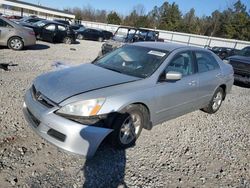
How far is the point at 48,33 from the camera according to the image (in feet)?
54.5

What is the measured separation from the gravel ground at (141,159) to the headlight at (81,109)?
587mm

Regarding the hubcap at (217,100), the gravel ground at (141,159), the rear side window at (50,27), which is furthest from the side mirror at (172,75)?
the rear side window at (50,27)

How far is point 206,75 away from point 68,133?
11.1ft

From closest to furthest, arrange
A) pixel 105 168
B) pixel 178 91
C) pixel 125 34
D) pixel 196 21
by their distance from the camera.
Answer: pixel 105 168, pixel 178 91, pixel 125 34, pixel 196 21

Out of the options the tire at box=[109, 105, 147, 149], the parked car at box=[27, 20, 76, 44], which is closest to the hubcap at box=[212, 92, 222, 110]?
the tire at box=[109, 105, 147, 149]

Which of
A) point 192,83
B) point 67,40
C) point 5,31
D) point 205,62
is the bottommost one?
point 67,40

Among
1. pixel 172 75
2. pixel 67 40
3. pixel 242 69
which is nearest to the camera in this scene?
pixel 172 75

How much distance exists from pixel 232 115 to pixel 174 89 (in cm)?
282

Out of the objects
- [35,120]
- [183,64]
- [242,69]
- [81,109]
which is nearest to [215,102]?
[183,64]

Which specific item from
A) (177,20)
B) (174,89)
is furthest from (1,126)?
(177,20)

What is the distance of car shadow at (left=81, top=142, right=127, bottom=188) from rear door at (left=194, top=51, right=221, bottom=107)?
7.69 feet

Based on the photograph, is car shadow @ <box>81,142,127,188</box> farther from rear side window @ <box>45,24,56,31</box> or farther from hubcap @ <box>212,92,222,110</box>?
rear side window @ <box>45,24,56,31</box>

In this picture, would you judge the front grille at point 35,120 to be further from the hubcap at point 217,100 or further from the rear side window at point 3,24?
the rear side window at point 3,24

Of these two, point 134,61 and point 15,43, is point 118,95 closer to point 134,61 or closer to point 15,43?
point 134,61
